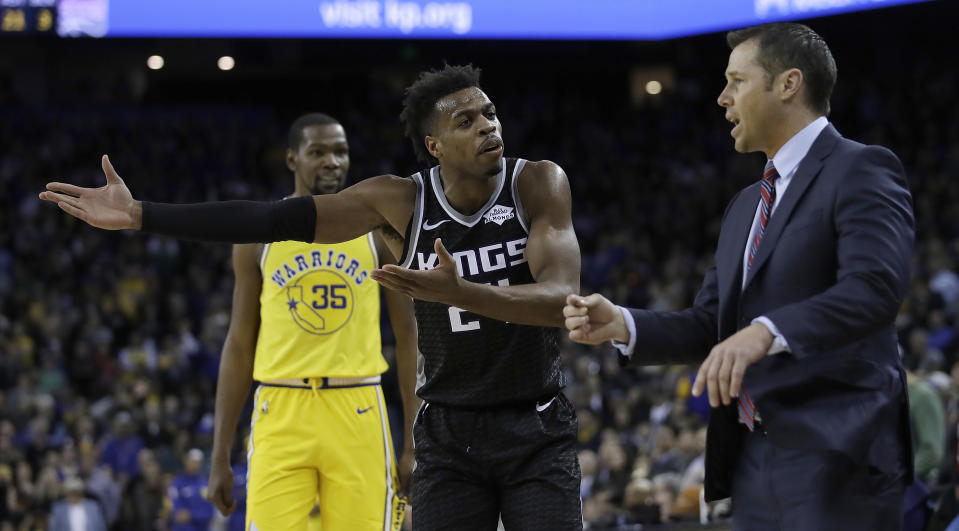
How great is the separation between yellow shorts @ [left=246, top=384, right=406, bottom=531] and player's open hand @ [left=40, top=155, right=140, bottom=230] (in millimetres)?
1615

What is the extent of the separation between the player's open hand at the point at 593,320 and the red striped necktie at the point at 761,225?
36 cm

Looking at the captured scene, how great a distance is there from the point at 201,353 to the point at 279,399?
10907 millimetres

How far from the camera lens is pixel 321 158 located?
5578 mm

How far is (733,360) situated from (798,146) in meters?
0.74

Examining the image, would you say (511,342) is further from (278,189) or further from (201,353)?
(278,189)

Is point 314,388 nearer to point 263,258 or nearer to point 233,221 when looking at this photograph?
point 263,258

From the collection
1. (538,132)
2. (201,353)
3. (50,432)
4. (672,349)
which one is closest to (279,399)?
(672,349)

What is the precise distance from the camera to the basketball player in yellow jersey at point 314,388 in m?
5.00

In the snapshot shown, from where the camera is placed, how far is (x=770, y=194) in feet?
10.3

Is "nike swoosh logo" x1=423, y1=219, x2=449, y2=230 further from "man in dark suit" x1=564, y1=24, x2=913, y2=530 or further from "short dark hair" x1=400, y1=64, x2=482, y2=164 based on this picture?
"man in dark suit" x1=564, y1=24, x2=913, y2=530

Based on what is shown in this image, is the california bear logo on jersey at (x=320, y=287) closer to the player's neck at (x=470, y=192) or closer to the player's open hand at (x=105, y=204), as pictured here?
the player's neck at (x=470, y=192)

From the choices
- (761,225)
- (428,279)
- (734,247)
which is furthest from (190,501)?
(761,225)

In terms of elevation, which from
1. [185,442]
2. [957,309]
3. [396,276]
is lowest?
[185,442]

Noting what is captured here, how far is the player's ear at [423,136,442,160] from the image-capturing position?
421 centimetres
